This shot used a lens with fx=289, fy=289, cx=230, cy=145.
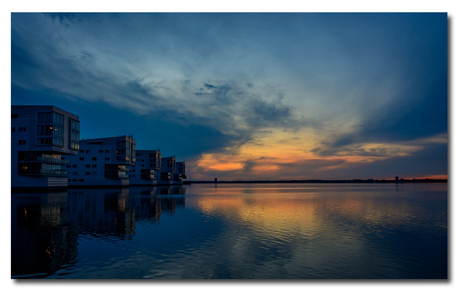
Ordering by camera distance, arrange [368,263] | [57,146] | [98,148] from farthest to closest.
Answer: [98,148] < [57,146] < [368,263]

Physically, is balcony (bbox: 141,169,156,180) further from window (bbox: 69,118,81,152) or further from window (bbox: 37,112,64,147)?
window (bbox: 37,112,64,147)

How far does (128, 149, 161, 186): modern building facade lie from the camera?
576 ft

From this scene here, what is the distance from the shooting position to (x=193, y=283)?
12.8m

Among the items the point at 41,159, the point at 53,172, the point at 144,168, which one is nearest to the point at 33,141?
the point at 41,159

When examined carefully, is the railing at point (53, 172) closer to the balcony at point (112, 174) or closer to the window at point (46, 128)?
the window at point (46, 128)

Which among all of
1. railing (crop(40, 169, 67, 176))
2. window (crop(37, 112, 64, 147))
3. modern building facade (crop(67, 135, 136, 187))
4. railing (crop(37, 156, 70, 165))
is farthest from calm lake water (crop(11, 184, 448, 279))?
modern building facade (crop(67, 135, 136, 187))

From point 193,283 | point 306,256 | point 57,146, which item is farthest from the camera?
point 57,146

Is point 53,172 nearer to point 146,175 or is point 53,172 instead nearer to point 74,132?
point 74,132

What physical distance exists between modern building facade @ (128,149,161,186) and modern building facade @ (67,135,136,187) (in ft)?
129

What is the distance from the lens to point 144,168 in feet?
582

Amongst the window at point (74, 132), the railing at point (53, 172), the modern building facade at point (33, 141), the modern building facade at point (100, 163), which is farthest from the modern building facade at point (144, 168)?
the modern building facade at point (33, 141)

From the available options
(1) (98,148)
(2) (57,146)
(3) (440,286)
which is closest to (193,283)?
(3) (440,286)
